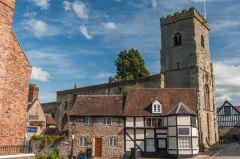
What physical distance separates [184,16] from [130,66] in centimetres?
1549

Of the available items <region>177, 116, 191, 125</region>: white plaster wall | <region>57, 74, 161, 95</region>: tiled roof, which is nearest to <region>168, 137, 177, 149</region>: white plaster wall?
<region>177, 116, 191, 125</region>: white plaster wall

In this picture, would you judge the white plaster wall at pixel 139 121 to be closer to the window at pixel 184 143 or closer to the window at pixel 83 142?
the window at pixel 184 143

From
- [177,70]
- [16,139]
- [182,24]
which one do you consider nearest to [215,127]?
[177,70]

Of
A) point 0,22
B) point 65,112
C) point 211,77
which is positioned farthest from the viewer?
point 65,112

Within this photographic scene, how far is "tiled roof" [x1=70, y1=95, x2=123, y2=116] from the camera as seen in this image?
32.3 meters

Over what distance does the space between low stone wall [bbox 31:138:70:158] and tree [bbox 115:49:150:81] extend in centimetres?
2372

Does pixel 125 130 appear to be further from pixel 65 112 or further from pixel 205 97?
pixel 65 112

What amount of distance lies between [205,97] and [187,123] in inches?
551

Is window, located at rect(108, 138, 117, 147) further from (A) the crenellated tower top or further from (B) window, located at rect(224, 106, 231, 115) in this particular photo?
(B) window, located at rect(224, 106, 231, 115)

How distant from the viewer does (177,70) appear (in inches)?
1638

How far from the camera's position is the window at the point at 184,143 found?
1121 inches

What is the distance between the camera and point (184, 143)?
93.9 ft

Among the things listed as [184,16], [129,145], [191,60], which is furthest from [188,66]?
[129,145]

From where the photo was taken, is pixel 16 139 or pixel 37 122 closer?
pixel 16 139
